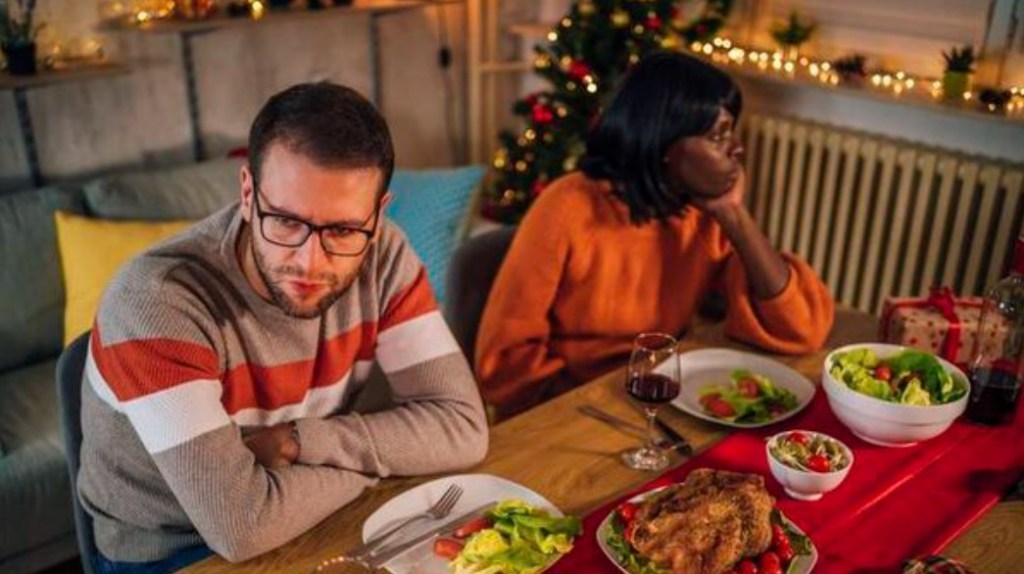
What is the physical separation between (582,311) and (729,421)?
46 centimetres

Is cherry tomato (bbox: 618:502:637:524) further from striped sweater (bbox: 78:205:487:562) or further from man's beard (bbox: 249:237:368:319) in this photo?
man's beard (bbox: 249:237:368:319)

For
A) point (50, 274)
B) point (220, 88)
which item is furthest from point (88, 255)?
point (220, 88)

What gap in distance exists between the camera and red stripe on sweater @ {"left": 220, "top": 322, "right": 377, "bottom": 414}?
134 centimetres

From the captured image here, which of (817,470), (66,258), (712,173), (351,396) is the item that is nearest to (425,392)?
(351,396)

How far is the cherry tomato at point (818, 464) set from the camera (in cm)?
126

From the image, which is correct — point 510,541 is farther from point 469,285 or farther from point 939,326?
point 939,326

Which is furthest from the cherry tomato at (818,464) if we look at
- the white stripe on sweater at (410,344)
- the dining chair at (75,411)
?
the dining chair at (75,411)

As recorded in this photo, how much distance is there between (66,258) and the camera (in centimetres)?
248

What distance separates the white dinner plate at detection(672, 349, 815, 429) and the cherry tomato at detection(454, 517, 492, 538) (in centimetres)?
44

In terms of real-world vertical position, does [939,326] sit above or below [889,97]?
below

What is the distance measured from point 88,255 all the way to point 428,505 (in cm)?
161

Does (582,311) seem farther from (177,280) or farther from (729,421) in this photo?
(177,280)

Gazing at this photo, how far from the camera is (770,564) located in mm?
1104

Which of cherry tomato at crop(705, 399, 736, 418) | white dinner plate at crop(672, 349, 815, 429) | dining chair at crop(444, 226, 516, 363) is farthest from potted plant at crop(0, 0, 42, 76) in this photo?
cherry tomato at crop(705, 399, 736, 418)
